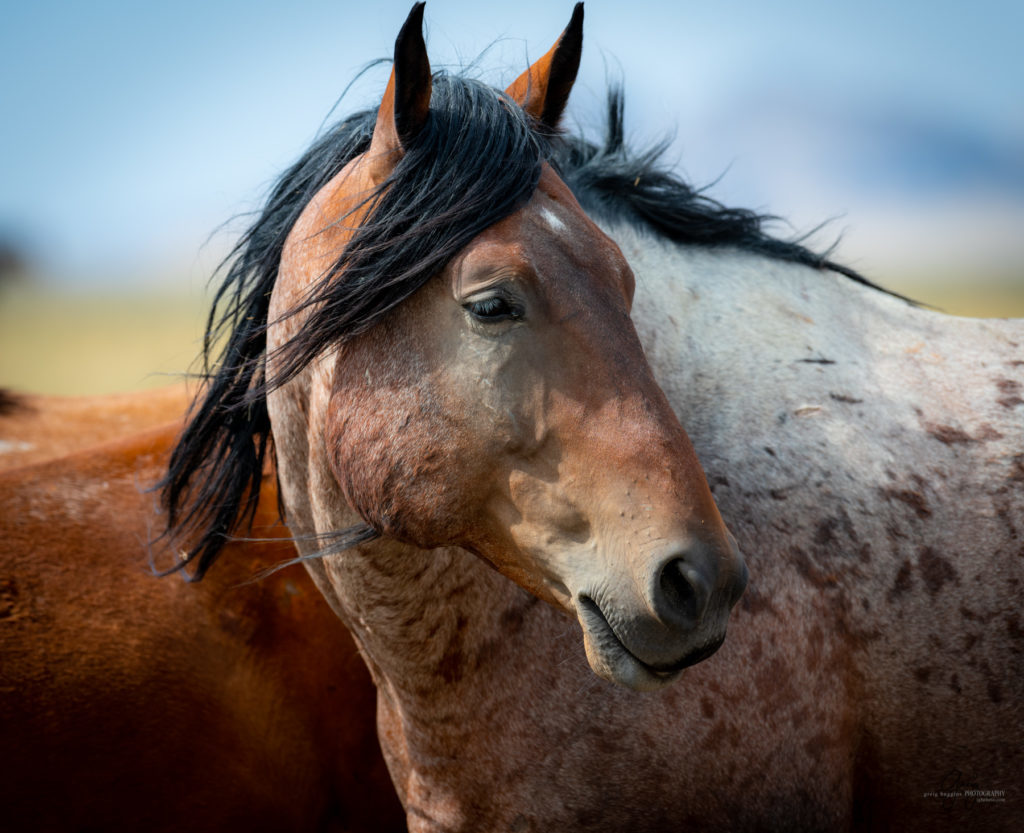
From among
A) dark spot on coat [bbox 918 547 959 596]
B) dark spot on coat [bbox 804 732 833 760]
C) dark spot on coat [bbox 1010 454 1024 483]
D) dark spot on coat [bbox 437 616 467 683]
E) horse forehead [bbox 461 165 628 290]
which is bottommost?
dark spot on coat [bbox 804 732 833 760]

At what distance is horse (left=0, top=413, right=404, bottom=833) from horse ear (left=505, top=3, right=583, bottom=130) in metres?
1.95

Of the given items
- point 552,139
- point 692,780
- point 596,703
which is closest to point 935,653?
point 692,780

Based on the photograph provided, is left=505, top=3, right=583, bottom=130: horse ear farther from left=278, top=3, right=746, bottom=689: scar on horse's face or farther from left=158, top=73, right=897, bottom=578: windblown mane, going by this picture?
left=278, top=3, right=746, bottom=689: scar on horse's face

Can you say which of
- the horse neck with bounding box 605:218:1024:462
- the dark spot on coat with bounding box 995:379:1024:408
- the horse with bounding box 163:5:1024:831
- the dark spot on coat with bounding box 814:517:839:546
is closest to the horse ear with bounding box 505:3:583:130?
the horse with bounding box 163:5:1024:831

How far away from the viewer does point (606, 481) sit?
1.61m

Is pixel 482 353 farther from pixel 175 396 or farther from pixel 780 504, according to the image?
pixel 175 396

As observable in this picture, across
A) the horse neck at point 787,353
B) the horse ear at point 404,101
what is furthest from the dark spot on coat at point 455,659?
the horse ear at point 404,101

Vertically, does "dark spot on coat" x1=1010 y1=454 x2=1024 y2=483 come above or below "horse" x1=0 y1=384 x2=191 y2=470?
above

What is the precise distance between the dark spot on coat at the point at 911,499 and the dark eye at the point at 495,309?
4.56ft

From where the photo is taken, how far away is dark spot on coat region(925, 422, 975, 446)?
2559 mm

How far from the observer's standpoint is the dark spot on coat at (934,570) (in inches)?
93.1

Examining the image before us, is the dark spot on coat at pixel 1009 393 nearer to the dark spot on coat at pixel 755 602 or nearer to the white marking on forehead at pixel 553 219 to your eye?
the dark spot on coat at pixel 755 602

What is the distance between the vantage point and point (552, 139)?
2.20 m

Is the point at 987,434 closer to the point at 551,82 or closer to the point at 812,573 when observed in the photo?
the point at 812,573
